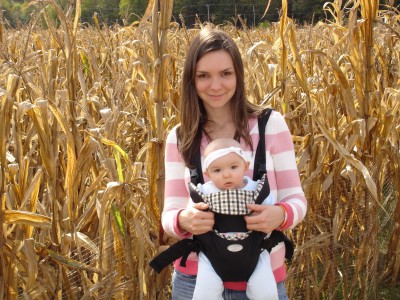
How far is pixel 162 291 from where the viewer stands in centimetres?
214

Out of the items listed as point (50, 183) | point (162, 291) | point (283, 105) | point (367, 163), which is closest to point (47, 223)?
point (50, 183)

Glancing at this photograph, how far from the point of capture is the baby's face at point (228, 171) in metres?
1.54

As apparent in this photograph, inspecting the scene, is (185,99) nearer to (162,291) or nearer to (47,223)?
(47,223)

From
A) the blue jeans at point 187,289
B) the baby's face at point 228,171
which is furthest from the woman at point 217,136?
the baby's face at point 228,171

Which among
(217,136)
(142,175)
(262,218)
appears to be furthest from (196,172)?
(142,175)

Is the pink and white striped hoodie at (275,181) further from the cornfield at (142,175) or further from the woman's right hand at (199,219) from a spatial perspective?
the cornfield at (142,175)

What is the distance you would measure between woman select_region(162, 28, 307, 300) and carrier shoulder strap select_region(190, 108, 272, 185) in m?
0.01

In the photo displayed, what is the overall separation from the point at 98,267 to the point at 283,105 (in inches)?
38.5

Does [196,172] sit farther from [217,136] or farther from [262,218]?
[262,218]

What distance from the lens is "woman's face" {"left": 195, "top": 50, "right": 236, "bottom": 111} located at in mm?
1714

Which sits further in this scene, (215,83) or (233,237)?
(215,83)

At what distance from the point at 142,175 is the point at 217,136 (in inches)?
33.5

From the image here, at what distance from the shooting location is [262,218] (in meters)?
1.54

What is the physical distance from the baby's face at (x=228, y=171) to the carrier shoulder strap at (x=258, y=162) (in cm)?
10
